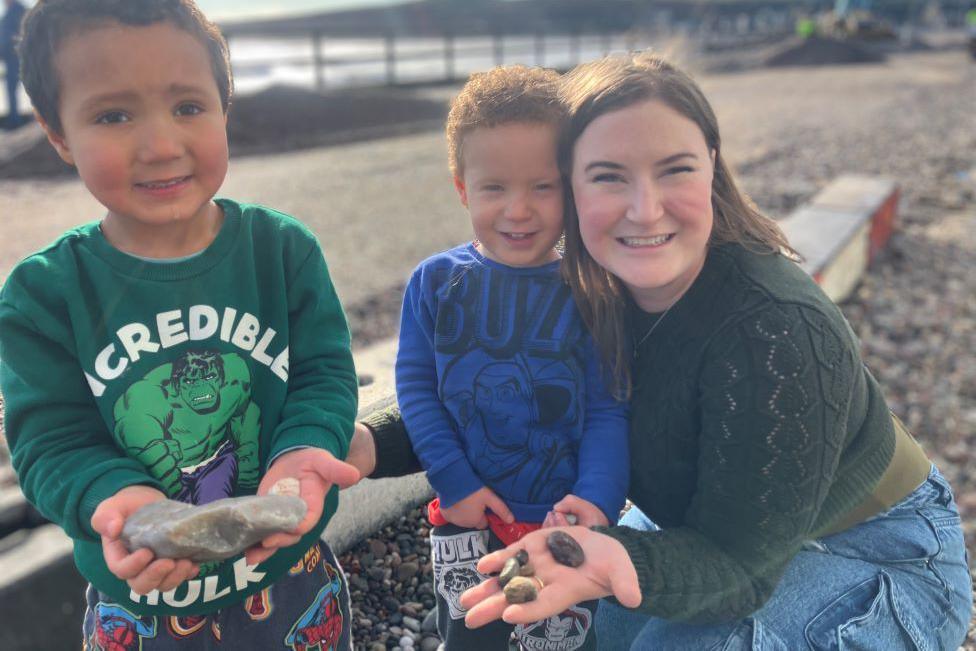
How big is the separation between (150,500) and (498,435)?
74 cm

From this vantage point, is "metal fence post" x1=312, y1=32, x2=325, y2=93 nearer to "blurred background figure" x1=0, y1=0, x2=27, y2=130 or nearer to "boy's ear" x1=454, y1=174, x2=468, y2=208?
"blurred background figure" x1=0, y1=0, x2=27, y2=130

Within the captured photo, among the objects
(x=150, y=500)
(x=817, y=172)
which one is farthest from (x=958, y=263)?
(x=150, y=500)

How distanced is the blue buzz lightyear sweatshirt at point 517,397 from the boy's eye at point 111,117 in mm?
731

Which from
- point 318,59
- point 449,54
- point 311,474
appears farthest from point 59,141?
point 449,54

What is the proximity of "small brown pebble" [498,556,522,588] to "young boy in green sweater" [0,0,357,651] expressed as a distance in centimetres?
35

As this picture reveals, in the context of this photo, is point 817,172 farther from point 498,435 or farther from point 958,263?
point 498,435

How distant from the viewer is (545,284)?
1880 millimetres

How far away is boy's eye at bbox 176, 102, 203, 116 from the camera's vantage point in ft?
5.16

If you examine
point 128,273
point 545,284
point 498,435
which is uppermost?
point 128,273

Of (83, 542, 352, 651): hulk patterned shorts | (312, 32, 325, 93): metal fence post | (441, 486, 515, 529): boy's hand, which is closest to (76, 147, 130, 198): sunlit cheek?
(83, 542, 352, 651): hulk patterned shorts

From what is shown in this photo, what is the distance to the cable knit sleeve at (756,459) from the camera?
1.59 meters

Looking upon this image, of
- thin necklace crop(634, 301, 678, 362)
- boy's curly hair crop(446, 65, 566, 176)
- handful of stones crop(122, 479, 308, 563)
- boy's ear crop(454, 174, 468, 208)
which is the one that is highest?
boy's curly hair crop(446, 65, 566, 176)

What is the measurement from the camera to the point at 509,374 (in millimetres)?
1837

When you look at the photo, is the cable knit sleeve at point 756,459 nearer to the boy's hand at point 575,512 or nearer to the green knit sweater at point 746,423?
the green knit sweater at point 746,423
